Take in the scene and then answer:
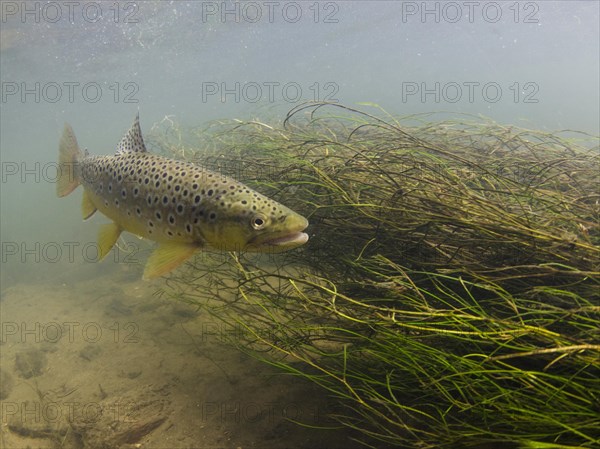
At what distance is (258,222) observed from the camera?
3.32 meters

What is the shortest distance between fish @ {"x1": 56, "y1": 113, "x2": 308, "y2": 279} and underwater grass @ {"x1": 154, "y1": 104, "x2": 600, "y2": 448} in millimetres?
492

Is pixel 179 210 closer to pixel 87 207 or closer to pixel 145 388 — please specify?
pixel 87 207

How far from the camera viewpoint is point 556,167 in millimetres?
5418

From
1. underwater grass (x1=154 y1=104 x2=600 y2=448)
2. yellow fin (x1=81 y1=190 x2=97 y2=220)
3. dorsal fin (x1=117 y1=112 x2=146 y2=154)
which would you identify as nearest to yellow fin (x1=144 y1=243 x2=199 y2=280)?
underwater grass (x1=154 y1=104 x2=600 y2=448)

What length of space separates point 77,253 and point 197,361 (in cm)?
1299

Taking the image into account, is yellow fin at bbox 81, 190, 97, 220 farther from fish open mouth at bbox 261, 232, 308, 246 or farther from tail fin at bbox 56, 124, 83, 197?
fish open mouth at bbox 261, 232, 308, 246

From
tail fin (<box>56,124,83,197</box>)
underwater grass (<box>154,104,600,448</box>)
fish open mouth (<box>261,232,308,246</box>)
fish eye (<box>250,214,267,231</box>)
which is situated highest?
tail fin (<box>56,124,83,197</box>)

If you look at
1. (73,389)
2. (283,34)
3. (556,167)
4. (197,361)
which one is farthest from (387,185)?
(283,34)

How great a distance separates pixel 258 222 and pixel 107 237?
2.41 metres

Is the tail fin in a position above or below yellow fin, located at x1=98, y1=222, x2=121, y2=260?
above

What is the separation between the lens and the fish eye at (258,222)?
3.30 m

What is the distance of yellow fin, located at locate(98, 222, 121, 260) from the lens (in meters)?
4.52

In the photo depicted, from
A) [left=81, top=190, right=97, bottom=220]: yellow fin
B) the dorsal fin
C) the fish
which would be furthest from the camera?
[left=81, top=190, right=97, bottom=220]: yellow fin

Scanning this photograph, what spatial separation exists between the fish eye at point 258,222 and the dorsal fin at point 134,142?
86.3 inches
